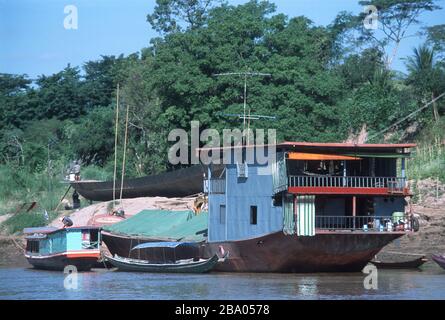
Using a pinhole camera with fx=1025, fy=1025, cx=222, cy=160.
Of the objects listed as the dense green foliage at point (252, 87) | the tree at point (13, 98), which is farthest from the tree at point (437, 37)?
the tree at point (13, 98)

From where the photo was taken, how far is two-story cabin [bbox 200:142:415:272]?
96.6 feet

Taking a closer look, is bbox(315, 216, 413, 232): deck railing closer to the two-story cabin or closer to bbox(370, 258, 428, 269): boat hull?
the two-story cabin

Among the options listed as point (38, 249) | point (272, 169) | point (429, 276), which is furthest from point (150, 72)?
point (429, 276)

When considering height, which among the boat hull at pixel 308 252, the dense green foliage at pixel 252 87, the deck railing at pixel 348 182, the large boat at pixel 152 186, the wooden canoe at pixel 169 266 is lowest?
the wooden canoe at pixel 169 266

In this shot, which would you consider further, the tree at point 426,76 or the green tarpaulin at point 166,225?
the tree at point 426,76

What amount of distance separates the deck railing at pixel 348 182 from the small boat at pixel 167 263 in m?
3.64

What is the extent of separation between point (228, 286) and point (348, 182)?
560 cm

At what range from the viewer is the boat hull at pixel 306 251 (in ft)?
96.9

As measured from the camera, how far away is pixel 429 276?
1179 inches

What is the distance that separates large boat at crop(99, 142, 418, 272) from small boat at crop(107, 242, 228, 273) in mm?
786

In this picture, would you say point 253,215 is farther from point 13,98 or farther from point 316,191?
point 13,98

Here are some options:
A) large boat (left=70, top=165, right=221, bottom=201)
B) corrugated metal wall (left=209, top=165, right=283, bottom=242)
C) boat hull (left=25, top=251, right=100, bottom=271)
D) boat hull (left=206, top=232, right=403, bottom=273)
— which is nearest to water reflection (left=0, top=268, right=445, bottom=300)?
boat hull (left=206, top=232, right=403, bottom=273)

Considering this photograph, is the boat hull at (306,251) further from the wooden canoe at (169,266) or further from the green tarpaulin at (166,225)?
the green tarpaulin at (166,225)

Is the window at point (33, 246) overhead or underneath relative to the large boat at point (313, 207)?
underneath
